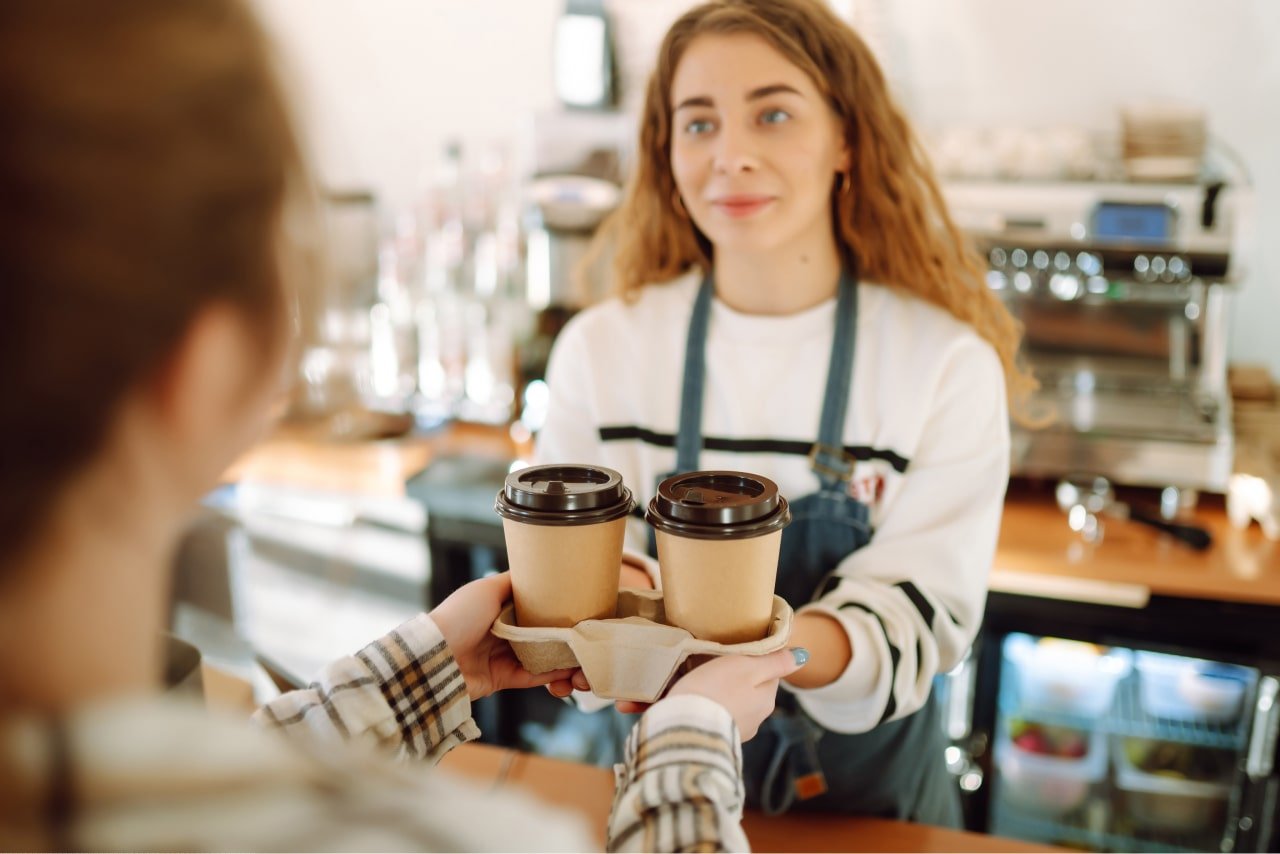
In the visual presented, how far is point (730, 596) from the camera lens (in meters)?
0.77

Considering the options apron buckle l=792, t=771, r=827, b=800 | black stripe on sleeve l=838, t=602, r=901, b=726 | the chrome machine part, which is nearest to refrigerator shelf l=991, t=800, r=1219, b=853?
the chrome machine part

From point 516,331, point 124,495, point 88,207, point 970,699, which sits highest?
point 88,207

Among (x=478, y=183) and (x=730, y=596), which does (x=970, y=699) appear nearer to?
(x=730, y=596)

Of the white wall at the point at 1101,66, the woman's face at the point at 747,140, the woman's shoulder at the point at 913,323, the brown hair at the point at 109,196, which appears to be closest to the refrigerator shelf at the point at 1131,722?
the white wall at the point at 1101,66

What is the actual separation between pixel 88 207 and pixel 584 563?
19.3 inches

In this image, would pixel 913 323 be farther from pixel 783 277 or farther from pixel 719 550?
pixel 719 550

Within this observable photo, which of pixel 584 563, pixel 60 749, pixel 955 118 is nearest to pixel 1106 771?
pixel 955 118

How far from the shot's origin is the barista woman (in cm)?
116

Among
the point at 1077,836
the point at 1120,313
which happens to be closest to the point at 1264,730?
the point at 1077,836

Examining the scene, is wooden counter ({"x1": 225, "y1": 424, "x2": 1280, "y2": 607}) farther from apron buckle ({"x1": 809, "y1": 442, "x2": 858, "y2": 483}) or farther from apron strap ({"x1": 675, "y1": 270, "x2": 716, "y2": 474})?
apron buckle ({"x1": 809, "y1": 442, "x2": 858, "y2": 483})

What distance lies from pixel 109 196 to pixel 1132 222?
1.99m

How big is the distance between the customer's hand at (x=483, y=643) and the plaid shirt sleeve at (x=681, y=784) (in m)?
0.18

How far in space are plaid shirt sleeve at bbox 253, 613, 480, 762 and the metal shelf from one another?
57.7 inches

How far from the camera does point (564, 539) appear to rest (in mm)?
765
